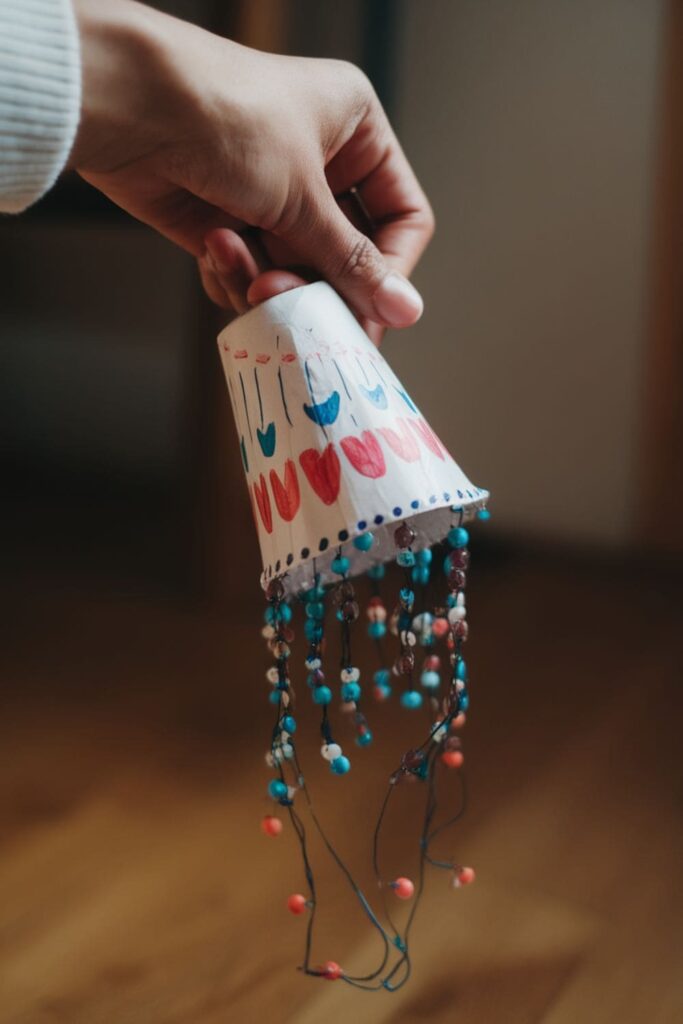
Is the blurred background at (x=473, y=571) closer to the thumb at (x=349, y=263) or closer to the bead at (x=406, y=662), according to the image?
the bead at (x=406, y=662)

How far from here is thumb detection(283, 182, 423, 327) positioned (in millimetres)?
654

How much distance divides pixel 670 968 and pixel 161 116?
651 mm

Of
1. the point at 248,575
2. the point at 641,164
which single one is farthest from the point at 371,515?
the point at 641,164

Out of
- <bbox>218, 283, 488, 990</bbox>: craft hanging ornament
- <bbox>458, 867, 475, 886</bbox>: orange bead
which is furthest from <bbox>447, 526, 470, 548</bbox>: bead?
<bbox>458, 867, 475, 886</bbox>: orange bead

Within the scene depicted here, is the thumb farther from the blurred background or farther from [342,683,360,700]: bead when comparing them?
the blurred background

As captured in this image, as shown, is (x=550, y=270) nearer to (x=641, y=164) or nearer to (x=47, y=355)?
(x=641, y=164)

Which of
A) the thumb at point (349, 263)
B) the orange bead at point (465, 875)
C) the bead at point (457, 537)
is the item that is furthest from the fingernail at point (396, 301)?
the orange bead at point (465, 875)

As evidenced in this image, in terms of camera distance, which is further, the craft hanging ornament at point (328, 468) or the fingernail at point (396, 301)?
the fingernail at point (396, 301)

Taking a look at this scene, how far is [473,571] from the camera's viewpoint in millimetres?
1667

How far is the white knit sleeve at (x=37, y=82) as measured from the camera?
1.82 ft

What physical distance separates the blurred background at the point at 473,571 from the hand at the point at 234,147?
1.50 feet

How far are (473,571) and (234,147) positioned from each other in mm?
1119

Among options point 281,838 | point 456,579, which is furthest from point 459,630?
point 281,838

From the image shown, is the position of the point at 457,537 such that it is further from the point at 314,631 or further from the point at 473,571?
the point at 473,571
